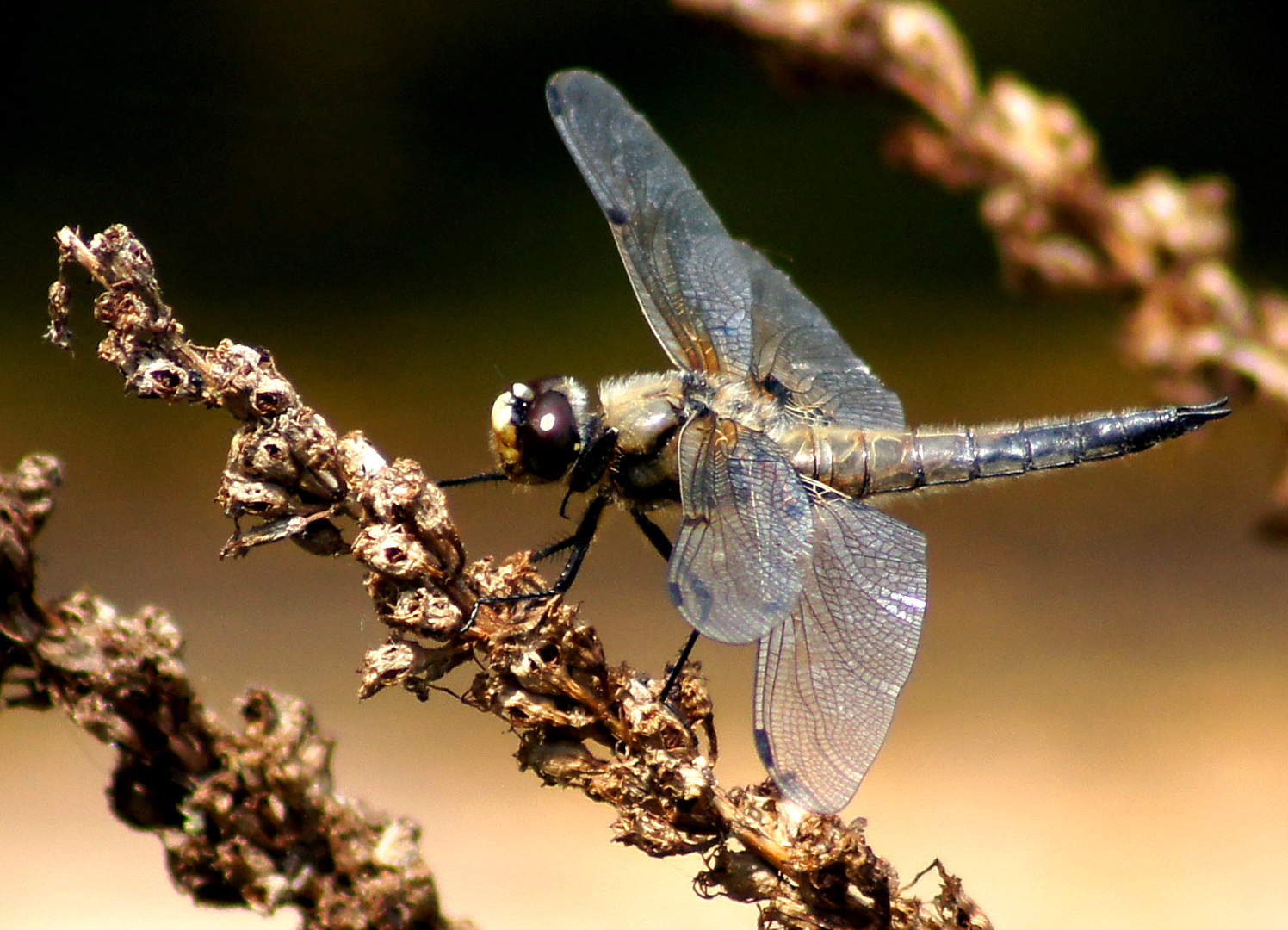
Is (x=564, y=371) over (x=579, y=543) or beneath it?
over

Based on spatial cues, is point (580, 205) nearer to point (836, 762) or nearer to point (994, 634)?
point (994, 634)

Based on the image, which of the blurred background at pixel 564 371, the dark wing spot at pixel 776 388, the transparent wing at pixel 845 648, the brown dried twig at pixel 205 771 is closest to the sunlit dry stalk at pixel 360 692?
the brown dried twig at pixel 205 771

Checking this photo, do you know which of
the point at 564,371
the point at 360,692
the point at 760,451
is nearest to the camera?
the point at 360,692

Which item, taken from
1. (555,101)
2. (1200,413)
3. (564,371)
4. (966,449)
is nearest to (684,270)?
(555,101)

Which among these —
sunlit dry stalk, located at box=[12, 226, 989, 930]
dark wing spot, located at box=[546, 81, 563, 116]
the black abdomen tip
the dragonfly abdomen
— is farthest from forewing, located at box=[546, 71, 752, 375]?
sunlit dry stalk, located at box=[12, 226, 989, 930]

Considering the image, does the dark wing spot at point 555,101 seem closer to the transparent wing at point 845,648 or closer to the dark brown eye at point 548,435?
the dark brown eye at point 548,435

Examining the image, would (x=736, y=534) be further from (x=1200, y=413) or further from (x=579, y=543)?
(x=1200, y=413)

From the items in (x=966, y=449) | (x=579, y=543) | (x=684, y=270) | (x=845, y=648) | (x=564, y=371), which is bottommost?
(x=845, y=648)
